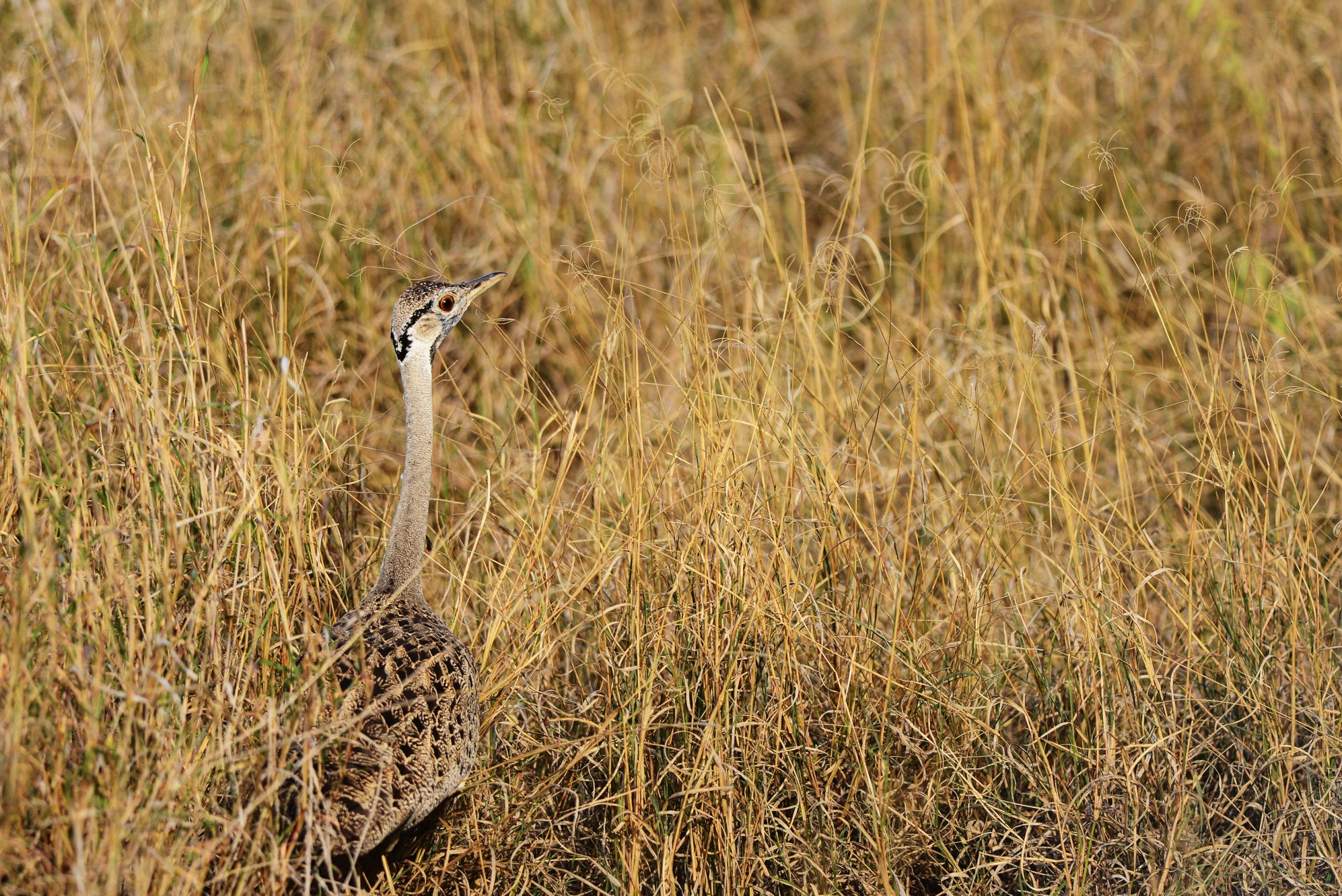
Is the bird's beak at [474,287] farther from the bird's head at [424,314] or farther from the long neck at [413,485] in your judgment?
the long neck at [413,485]

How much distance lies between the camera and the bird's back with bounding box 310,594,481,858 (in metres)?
2.40

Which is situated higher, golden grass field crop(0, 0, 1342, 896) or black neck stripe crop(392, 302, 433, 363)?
black neck stripe crop(392, 302, 433, 363)

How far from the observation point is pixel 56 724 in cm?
228

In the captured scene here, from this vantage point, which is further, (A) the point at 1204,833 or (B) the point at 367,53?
(B) the point at 367,53

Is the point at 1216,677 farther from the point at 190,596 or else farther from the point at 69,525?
the point at 69,525

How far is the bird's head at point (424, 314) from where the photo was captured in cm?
302

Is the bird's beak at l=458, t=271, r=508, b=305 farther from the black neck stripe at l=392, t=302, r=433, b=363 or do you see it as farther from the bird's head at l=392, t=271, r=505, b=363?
the black neck stripe at l=392, t=302, r=433, b=363

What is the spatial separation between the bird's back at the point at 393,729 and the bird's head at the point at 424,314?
61 cm

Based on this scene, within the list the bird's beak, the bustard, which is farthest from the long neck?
the bird's beak

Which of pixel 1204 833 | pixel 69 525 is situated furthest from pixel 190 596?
pixel 1204 833

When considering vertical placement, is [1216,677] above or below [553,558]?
below

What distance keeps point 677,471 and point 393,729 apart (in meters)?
1.23

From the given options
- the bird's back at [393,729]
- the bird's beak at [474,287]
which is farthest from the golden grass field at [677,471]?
the bird's beak at [474,287]

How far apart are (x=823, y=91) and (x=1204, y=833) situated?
4.00 metres
